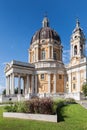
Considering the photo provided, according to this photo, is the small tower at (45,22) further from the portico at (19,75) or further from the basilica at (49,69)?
the portico at (19,75)

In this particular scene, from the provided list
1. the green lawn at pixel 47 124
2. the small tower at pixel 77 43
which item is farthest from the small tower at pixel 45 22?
the green lawn at pixel 47 124

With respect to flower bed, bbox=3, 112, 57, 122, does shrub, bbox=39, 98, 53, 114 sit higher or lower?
higher

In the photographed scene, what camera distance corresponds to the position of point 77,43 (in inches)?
2665

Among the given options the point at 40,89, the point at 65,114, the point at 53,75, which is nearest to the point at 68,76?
the point at 53,75

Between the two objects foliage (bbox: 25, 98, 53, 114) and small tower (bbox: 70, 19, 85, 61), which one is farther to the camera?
small tower (bbox: 70, 19, 85, 61)

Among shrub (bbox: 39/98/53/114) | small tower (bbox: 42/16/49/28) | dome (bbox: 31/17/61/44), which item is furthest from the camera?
small tower (bbox: 42/16/49/28)

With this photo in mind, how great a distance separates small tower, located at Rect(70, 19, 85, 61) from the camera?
67062mm

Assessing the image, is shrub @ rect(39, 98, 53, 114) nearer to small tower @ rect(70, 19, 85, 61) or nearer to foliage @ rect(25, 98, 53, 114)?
foliage @ rect(25, 98, 53, 114)

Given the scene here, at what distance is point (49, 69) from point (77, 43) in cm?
1134

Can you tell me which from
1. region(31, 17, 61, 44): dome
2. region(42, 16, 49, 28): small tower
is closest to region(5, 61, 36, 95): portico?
region(31, 17, 61, 44): dome

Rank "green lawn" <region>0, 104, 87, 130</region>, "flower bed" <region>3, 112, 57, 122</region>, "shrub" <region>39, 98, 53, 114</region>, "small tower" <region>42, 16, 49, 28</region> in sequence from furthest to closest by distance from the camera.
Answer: "small tower" <region>42, 16, 49, 28</region>
"shrub" <region>39, 98, 53, 114</region>
"flower bed" <region>3, 112, 57, 122</region>
"green lawn" <region>0, 104, 87, 130</region>

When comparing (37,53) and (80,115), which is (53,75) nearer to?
(37,53)

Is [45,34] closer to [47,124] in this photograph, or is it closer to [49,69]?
[49,69]

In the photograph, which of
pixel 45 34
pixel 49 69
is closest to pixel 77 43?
pixel 49 69
